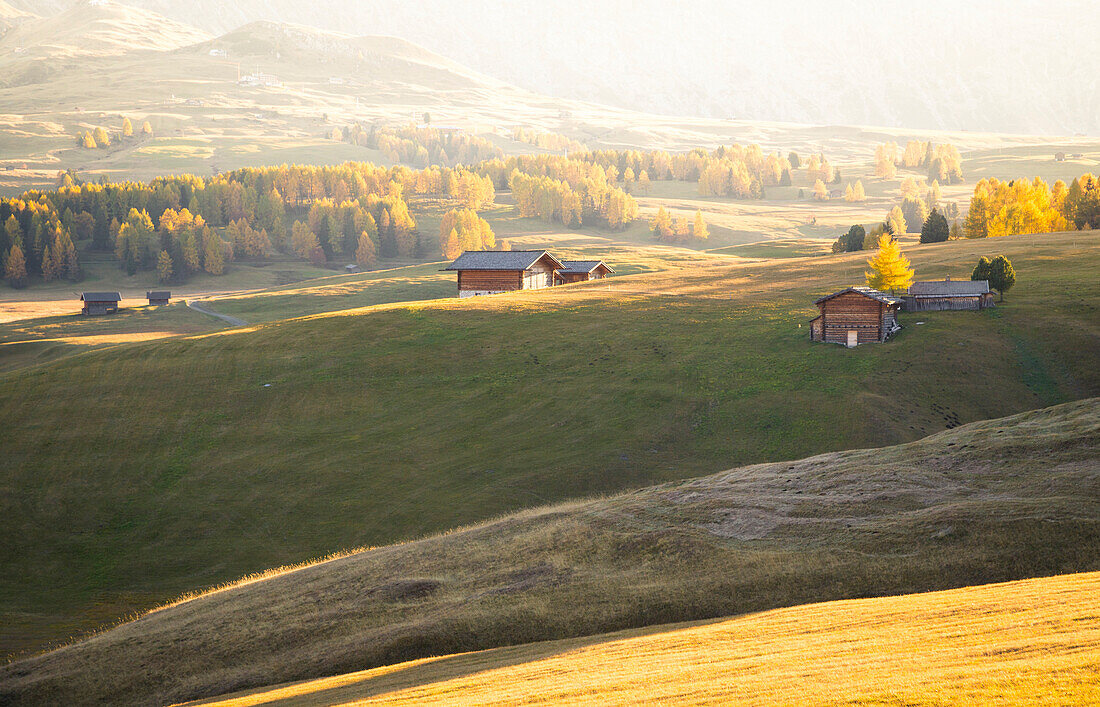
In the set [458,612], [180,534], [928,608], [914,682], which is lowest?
[180,534]

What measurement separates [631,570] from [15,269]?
197650 millimetres

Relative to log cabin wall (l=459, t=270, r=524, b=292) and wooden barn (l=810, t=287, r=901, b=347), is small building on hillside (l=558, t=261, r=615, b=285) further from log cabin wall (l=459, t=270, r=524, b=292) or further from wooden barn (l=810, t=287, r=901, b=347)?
wooden barn (l=810, t=287, r=901, b=347)

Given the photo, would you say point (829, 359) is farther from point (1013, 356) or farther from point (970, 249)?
point (970, 249)

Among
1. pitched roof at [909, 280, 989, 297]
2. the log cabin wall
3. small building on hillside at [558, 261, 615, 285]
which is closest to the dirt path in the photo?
the log cabin wall

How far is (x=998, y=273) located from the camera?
7019cm

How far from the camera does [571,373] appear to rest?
210ft

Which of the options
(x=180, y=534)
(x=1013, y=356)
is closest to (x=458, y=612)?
(x=180, y=534)

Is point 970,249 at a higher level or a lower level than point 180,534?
higher

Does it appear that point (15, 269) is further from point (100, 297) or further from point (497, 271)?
point (497, 271)

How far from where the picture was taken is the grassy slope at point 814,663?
44.4ft

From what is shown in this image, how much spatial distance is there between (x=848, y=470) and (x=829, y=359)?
27.6 metres

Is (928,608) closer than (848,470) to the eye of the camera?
Yes

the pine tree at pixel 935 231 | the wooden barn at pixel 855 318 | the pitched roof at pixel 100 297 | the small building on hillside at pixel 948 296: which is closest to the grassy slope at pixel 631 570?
the wooden barn at pixel 855 318

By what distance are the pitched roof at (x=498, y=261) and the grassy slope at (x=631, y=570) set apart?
73837mm
